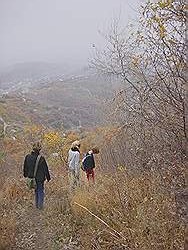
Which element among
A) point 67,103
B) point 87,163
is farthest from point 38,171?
point 67,103

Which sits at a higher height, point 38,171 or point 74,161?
point 38,171

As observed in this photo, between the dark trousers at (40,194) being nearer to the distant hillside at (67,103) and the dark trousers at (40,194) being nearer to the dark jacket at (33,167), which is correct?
the dark jacket at (33,167)

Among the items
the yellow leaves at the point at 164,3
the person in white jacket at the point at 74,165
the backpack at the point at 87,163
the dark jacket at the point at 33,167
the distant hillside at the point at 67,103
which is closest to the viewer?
the yellow leaves at the point at 164,3

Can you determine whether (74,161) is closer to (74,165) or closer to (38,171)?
(74,165)

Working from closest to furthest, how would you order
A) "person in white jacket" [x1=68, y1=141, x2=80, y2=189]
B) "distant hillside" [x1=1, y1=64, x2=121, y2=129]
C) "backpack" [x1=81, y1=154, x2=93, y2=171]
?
1. "person in white jacket" [x1=68, y1=141, x2=80, y2=189]
2. "backpack" [x1=81, y1=154, x2=93, y2=171]
3. "distant hillside" [x1=1, y1=64, x2=121, y2=129]

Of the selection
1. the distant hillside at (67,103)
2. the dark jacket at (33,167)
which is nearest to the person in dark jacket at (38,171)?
the dark jacket at (33,167)

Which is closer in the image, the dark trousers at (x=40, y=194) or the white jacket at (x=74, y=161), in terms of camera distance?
the dark trousers at (x=40, y=194)

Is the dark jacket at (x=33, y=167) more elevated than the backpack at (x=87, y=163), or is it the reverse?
the dark jacket at (x=33, y=167)

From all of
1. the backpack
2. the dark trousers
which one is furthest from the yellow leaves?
the backpack

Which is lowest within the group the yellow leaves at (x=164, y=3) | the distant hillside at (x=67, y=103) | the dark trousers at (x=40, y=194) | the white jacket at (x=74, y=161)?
the distant hillside at (x=67, y=103)

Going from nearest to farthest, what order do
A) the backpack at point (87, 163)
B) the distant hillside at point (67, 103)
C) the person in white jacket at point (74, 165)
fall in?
the person in white jacket at point (74, 165) → the backpack at point (87, 163) → the distant hillside at point (67, 103)

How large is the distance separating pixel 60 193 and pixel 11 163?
15.0 feet

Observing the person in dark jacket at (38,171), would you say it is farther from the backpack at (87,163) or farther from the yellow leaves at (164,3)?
the yellow leaves at (164,3)

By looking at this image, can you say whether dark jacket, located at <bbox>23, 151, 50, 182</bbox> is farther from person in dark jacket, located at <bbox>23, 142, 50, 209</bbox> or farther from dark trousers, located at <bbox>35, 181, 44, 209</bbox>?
dark trousers, located at <bbox>35, 181, 44, 209</bbox>
